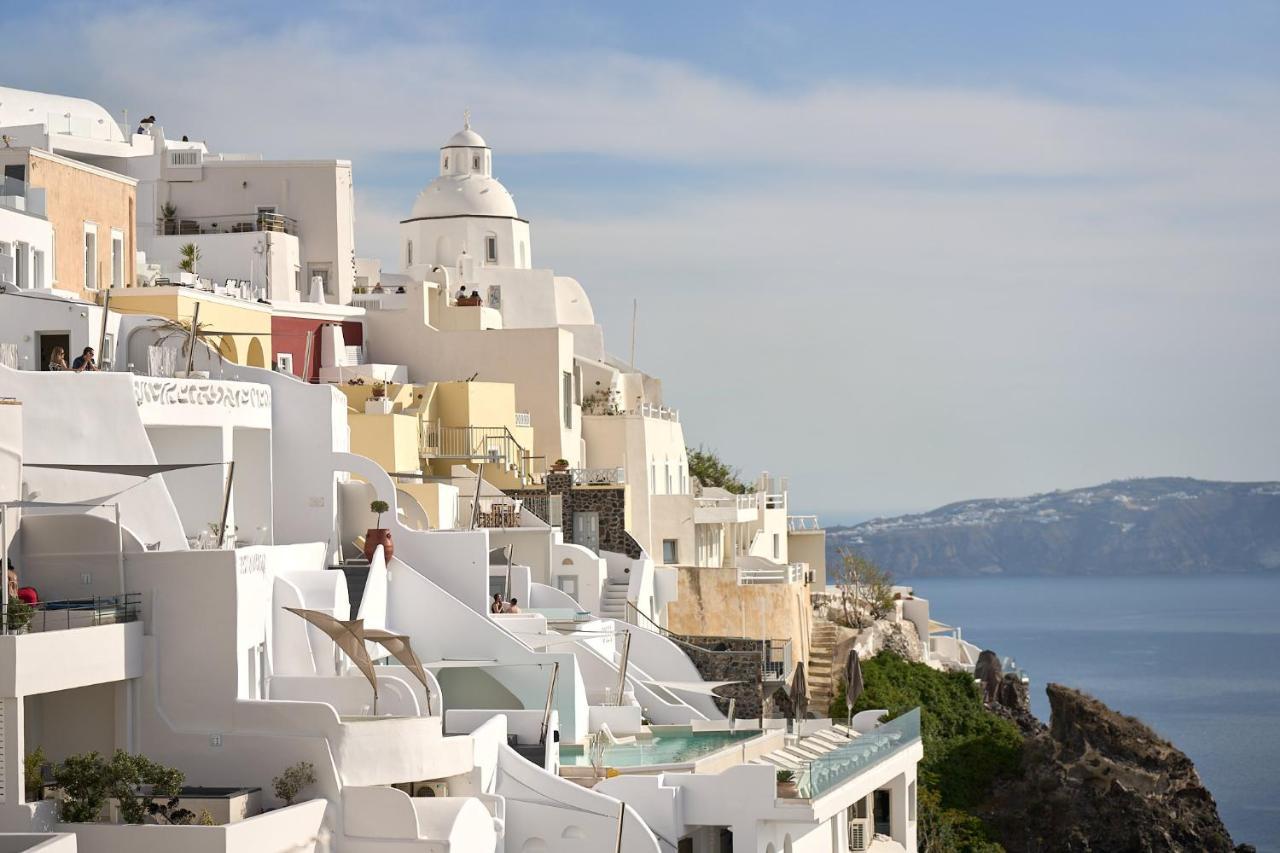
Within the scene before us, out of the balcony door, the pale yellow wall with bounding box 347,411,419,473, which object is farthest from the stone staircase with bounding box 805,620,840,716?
the pale yellow wall with bounding box 347,411,419,473

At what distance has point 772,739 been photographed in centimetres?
3803

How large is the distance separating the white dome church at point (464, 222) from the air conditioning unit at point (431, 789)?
1380 inches

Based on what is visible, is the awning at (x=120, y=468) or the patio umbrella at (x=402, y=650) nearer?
the awning at (x=120, y=468)

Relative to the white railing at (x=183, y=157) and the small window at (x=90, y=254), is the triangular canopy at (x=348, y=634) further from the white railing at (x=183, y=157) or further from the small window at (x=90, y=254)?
the white railing at (x=183, y=157)

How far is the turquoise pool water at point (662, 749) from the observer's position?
34844mm

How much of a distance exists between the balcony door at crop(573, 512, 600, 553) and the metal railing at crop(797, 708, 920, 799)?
422 inches

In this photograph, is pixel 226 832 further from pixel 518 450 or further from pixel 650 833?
pixel 518 450

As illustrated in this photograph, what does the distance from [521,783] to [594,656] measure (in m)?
8.46

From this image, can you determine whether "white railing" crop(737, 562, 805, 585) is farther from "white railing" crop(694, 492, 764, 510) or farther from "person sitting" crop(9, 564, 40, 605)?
"person sitting" crop(9, 564, 40, 605)

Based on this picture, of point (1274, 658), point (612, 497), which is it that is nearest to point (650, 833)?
point (612, 497)

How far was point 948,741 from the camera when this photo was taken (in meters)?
52.9

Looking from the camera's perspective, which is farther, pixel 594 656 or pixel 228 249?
pixel 228 249

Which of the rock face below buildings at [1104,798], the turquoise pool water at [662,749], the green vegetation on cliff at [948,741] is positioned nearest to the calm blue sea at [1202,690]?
the green vegetation on cliff at [948,741]

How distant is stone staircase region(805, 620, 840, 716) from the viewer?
5041cm
